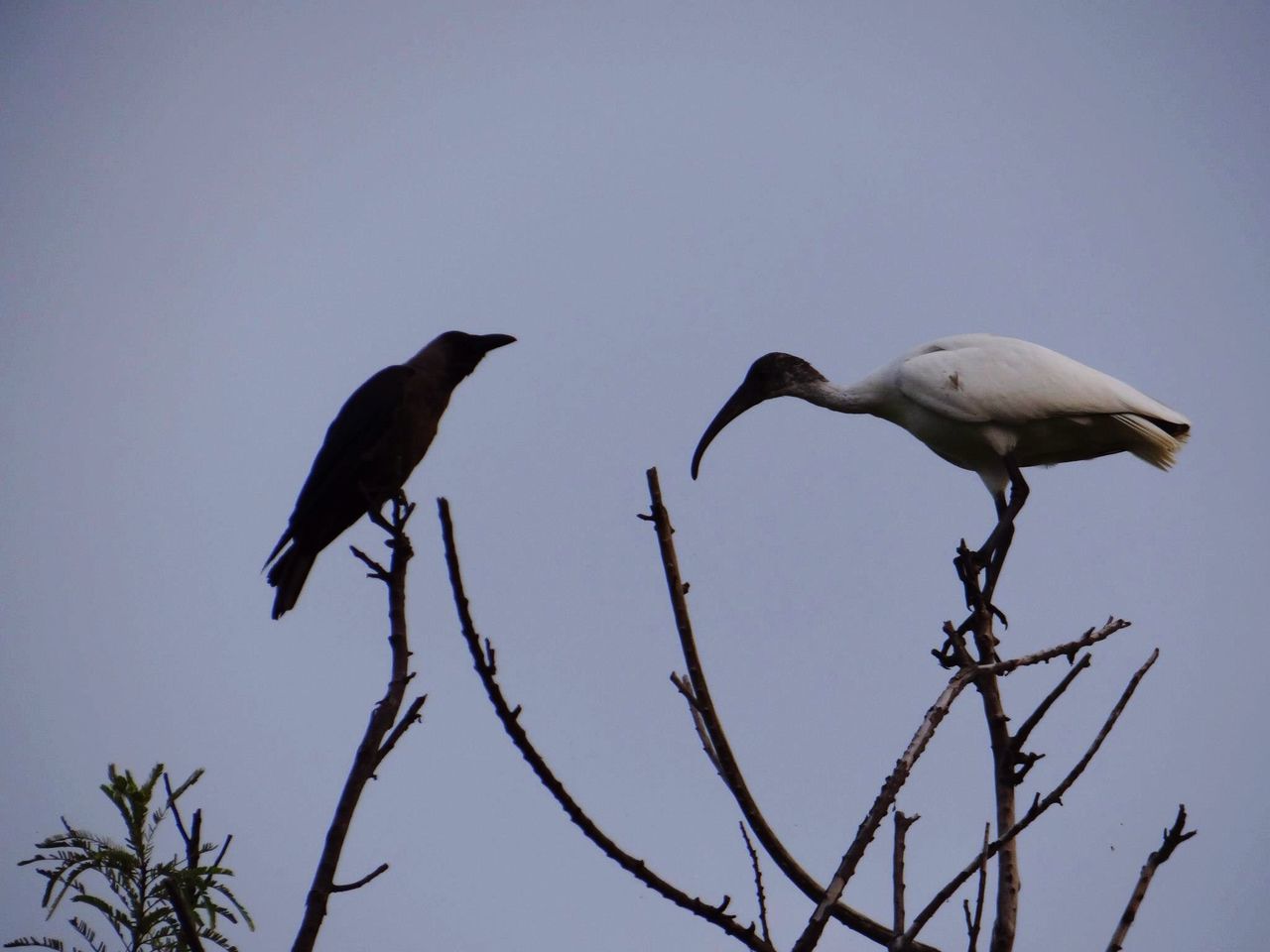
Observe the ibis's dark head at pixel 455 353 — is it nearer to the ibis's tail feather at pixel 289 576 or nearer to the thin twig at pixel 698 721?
the ibis's tail feather at pixel 289 576

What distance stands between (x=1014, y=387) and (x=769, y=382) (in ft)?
5.68

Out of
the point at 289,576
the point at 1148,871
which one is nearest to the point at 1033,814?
the point at 1148,871

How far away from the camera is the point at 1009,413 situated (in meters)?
6.38

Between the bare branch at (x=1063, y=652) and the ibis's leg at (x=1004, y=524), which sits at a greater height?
the ibis's leg at (x=1004, y=524)

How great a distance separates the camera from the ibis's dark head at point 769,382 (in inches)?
303

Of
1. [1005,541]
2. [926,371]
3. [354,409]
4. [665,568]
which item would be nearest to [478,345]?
[354,409]

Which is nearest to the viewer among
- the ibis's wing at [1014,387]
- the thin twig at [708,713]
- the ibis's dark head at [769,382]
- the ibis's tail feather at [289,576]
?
the thin twig at [708,713]

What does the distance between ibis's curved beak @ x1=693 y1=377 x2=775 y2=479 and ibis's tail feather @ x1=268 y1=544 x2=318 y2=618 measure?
2.95m

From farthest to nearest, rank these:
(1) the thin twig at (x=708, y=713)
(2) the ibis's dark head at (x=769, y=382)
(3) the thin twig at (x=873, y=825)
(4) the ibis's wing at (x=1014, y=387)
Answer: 1. (2) the ibis's dark head at (x=769, y=382)
2. (4) the ibis's wing at (x=1014, y=387)
3. (1) the thin twig at (x=708, y=713)
4. (3) the thin twig at (x=873, y=825)

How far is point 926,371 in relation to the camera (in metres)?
6.67

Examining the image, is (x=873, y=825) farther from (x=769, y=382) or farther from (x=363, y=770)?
(x=769, y=382)

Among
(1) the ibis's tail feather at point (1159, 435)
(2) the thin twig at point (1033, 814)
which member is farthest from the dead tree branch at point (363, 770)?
(1) the ibis's tail feather at point (1159, 435)

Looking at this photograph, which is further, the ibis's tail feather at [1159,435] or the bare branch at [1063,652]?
the ibis's tail feather at [1159,435]

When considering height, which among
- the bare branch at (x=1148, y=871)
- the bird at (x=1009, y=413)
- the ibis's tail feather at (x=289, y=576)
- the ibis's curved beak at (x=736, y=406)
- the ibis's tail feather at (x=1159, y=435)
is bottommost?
the bare branch at (x=1148, y=871)
